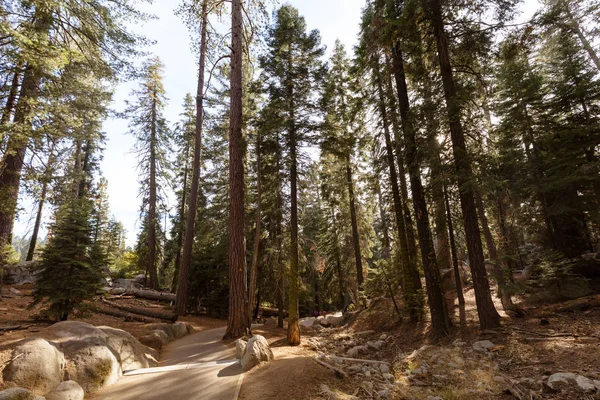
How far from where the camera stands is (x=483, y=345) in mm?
7359

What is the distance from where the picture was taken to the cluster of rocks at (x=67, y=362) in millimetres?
3904

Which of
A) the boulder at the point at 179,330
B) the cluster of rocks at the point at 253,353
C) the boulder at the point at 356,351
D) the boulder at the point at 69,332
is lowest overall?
the boulder at the point at 356,351

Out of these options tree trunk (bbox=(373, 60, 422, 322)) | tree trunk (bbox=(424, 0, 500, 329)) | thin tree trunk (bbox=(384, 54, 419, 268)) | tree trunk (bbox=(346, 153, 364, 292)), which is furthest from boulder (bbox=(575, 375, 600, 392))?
tree trunk (bbox=(346, 153, 364, 292))

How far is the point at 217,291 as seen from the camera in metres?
18.6

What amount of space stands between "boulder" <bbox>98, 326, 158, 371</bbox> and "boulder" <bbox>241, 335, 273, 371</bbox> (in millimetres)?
2440

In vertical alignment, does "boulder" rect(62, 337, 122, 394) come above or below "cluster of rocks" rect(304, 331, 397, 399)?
above

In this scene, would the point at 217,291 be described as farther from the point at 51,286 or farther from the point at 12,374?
the point at 12,374

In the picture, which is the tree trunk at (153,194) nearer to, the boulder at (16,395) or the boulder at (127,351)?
the boulder at (127,351)

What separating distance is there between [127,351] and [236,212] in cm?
498

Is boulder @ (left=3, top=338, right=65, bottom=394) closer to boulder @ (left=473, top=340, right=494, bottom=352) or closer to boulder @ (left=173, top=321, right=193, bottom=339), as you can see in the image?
boulder @ (left=173, top=321, right=193, bottom=339)

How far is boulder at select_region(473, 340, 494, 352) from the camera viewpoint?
23.5 ft

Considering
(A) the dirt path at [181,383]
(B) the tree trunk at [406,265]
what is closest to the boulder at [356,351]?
(B) the tree trunk at [406,265]

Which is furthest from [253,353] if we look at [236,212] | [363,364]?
[236,212]

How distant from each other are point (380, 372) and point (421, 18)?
35.7 ft
